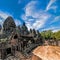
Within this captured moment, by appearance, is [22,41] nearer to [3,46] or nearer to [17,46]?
[17,46]

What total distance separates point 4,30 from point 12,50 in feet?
53.5

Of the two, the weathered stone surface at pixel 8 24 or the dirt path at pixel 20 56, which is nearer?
the dirt path at pixel 20 56

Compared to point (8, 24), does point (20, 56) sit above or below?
below

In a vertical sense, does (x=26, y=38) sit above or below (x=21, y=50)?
above

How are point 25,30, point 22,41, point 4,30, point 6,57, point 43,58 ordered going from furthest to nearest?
point 25,30 < point 4,30 < point 22,41 < point 6,57 < point 43,58

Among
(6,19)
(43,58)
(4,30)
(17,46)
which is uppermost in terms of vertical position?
(6,19)

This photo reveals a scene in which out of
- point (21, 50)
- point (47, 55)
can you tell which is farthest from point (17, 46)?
point (47, 55)

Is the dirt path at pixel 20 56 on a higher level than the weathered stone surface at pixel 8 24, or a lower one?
lower

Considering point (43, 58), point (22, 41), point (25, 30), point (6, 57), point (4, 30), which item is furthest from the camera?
point (25, 30)

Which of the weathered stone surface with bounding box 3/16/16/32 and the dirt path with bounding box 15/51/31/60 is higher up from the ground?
the weathered stone surface with bounding box 3/16/16/32

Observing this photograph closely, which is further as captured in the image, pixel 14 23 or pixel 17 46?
pixel 14 23

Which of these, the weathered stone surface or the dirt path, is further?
the weathered stone surface

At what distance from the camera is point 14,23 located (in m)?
45.8

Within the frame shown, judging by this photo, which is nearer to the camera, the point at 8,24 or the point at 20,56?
the point at 20,56
